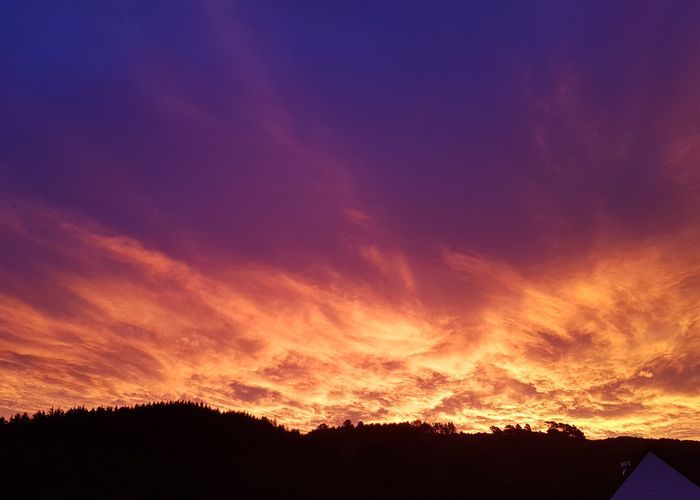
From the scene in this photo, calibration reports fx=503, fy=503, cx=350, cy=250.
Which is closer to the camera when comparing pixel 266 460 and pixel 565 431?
pixel 266 460

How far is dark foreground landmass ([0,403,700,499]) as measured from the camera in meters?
25.7

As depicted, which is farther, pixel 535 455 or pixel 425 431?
pixel 425 431

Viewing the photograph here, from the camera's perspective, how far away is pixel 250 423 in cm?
3712

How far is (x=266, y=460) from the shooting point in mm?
32812

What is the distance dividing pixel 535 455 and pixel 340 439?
17.5 meters

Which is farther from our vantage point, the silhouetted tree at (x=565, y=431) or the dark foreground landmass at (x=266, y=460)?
the silhouetted tree at (x=565, y=431)

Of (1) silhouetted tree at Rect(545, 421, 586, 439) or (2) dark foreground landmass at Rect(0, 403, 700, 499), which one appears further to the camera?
(1) silhouetted tree at Rect(545, 421, 586, 439)

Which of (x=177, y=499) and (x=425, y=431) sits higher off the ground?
(x=425, y=431)

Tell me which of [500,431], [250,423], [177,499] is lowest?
[177,499]

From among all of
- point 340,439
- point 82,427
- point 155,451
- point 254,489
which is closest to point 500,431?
point 340,439

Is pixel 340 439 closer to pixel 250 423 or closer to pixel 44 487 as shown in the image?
pixel 250 423

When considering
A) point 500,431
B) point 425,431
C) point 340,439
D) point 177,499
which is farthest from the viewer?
point 500,431

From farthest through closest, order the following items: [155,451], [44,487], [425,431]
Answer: [425,431]
[155,451]
[44,487]

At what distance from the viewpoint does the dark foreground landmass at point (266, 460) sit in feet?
84.2
